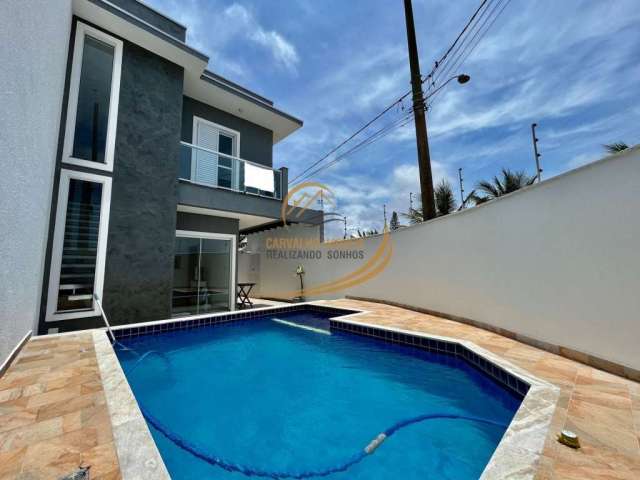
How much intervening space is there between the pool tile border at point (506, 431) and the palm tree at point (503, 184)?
1605cm

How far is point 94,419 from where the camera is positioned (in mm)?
2203

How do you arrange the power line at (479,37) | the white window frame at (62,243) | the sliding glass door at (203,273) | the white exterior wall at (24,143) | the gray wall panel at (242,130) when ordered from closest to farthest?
1. the white exterior wall at (24,143)
2. the white window frame at (62,243)
3. the power line at (479,37)
4. the sliding glass door at (203,273)
5. the gray wall panel at (242,130)

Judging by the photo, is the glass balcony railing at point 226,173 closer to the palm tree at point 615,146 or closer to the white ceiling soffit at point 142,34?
the white ceiling soffit at point 142,34

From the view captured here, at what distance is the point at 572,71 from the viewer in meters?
8.52

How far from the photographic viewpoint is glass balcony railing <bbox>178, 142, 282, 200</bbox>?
24.5 ft

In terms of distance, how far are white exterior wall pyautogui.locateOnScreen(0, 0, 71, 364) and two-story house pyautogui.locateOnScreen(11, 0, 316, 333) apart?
1.00 meters

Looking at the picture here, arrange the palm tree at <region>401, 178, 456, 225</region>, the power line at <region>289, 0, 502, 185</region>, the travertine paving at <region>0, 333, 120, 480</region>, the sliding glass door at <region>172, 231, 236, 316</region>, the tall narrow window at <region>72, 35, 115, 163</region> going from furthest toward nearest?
the palm tree at <region>401, 178, 456, 225</region> → the sliding glass door at <region>172, 231, 236, 316</region> → the power line at <region>289, 0, 502, 185</region> → the tall narrow window at <region>72, 35, 115, 163</region> → the travertine paving at <region>0, 333, 120, 480</region>

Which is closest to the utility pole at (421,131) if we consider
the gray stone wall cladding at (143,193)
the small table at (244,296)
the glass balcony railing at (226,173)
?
the glass balcony railing at (226,173)

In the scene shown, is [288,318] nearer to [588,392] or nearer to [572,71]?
[588,392]

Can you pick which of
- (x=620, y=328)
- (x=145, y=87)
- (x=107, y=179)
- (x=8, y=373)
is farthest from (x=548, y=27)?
(x=8, y=373)

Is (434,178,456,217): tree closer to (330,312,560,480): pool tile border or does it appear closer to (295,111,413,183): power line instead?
(295,111,413,183): power line

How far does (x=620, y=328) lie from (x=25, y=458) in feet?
18.9

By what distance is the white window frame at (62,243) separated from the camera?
5234mm

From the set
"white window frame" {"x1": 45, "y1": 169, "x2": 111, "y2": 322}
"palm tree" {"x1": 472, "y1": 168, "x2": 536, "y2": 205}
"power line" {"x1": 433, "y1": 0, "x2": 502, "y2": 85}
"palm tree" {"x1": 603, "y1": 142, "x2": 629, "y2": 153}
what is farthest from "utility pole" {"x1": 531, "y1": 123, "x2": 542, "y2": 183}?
"white window frame" {"x1": 45, "y1": 169, "x2": 111, "y2": 322}
